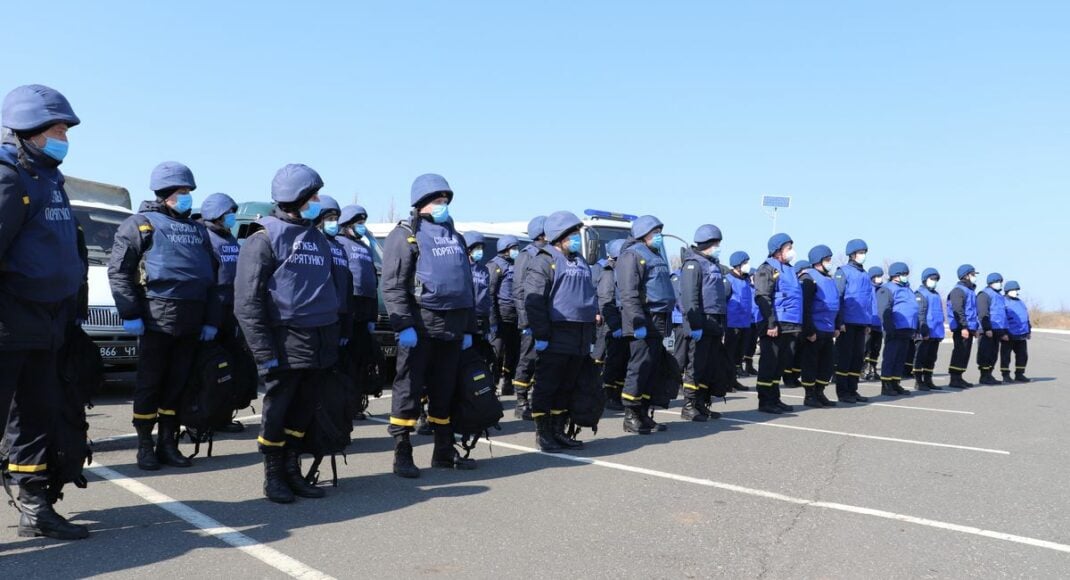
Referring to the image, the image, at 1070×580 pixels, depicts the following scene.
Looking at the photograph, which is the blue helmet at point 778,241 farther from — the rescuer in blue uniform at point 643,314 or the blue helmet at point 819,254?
the rescuer in blue uniform at point 643,314

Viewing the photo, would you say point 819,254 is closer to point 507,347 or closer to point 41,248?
point 507,347

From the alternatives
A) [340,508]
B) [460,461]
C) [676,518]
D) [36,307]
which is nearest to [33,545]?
[36,307]

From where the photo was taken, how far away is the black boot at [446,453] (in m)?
6.37

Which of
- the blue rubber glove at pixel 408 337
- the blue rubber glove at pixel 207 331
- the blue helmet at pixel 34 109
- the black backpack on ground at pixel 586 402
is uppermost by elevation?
the blue helmet at pixel 34 109

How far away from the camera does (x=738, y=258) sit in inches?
475

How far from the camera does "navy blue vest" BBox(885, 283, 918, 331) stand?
43.7 feet

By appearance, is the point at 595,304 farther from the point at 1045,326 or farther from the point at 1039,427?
the point at 1045,326

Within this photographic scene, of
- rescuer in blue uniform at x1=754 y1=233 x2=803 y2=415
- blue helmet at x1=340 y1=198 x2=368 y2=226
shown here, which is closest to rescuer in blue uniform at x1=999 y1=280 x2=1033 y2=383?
rescuer in blue uniform at x1=754 y1=233 x2=803 y2=415

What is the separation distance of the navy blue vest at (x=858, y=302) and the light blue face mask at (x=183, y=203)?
29.5 ft

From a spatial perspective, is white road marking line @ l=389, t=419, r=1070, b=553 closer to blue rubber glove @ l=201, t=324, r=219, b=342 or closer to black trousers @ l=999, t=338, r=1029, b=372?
blue rubber glove @ l=201, t=324, r=219, b=342

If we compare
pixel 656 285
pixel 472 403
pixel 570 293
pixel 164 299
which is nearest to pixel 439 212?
pixel 472 403

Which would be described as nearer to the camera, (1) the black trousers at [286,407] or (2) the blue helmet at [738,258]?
(1) the black trousers at [286,407]

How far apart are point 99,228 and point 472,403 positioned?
6.75 metres

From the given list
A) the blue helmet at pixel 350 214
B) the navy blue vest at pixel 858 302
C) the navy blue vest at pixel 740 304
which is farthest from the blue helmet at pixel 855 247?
the blue helmet at pixel 350 214
